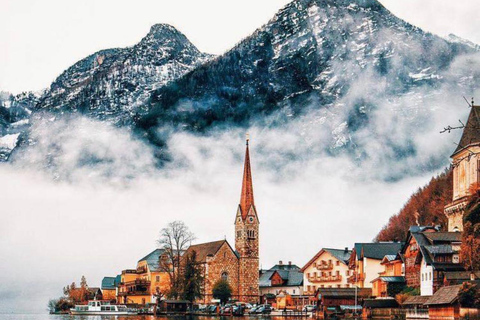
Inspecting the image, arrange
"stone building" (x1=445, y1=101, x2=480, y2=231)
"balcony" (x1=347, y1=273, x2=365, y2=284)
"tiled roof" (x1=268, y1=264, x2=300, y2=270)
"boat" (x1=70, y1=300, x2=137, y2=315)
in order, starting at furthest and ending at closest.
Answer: "tiled roof" (x1=268, y1=264, x2=300, y2=270) → "boat" (x1=70, y1=300, x2=137, y2=315) → "balcony" (x1=347, y1=273, x2=365, y2=284) → "stone building" (x1=445, y1=101, x2=480, y2=231)

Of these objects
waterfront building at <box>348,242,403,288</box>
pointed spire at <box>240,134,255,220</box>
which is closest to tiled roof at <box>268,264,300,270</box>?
pointed spire at <box>240,134,255,220</box>

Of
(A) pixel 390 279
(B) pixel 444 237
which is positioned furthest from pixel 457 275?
(A) pixel 390 279

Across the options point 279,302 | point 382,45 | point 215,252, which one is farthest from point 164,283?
point 382,45

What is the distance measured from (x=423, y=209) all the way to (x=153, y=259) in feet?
170

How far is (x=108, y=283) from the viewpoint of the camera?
544 feet

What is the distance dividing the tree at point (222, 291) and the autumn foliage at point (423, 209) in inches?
1221

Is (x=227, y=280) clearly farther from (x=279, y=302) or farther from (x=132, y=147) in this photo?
(x=132, y=147)

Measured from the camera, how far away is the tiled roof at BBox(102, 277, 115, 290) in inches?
6476

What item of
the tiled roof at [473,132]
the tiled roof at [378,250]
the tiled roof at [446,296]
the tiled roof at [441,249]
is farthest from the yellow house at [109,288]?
the tiled roof at [446,296]

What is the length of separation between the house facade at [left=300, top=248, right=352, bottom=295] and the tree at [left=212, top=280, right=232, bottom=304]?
16.9 meters

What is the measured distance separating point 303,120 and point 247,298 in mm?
64933

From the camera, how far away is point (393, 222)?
145875mm

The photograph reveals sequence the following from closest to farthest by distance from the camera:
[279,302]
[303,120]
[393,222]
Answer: [279,302] → [393,222] → [303,120]

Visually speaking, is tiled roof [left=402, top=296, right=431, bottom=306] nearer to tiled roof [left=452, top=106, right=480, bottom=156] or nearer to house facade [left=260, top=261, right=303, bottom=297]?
tiled roof [left=452, top=106, right=480, bottom=156]
